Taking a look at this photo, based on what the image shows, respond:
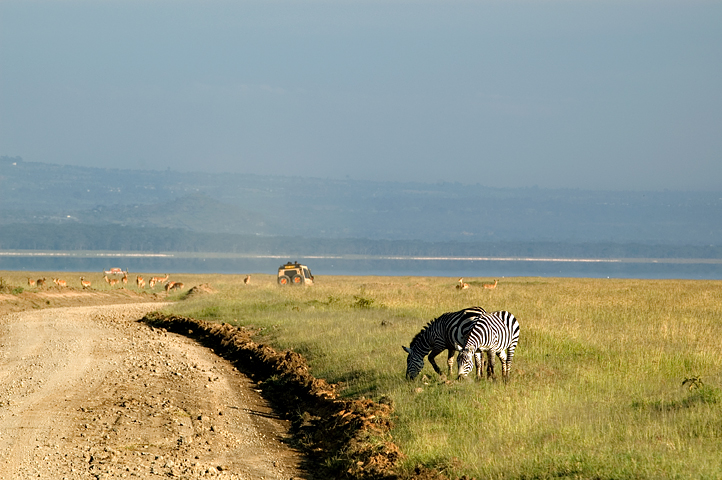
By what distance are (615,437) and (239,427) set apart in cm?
584

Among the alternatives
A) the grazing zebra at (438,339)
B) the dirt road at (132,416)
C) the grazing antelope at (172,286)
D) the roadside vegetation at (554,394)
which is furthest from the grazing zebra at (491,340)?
the grazing antelope at (172,286)

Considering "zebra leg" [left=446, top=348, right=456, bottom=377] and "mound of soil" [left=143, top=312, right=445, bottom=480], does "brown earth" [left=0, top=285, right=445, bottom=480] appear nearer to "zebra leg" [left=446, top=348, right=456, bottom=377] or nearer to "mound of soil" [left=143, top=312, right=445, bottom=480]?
"mound of soil" [left=143, top=312, right=445, bottom=480]

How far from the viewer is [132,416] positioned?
13172 mm

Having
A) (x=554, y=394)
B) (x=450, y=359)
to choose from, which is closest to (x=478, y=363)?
(x=450, y=359)

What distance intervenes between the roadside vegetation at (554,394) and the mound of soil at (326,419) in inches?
10.9

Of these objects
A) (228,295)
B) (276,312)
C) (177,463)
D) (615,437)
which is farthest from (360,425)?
(228,295)

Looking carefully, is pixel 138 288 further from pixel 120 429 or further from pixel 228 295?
pixel 120 429

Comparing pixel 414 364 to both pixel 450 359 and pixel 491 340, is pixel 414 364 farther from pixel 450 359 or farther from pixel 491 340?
pixel 491 340

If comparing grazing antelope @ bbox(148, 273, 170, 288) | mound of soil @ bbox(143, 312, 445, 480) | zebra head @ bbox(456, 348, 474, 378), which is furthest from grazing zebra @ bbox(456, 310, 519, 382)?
grazing antelope @ bbox(148, 273, 170, 288)

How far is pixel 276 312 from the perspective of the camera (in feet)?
98.2

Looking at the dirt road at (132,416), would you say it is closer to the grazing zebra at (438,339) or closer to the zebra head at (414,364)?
the zebra head at (414,364)

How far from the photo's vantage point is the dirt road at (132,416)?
1038 cm

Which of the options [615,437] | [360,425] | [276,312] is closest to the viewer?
[615,437]

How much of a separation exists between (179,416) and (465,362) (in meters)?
4.80
